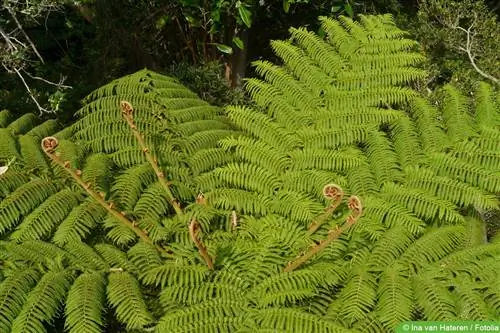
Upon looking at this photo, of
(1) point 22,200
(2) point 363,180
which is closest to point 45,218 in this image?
(1) point 22,200

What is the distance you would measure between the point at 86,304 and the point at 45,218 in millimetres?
508

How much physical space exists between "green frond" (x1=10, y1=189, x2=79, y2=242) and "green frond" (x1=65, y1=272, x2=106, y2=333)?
0.31 m

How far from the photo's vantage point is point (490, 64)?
5.34 m

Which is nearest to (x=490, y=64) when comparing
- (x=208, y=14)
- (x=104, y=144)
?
(x=208, y=14)

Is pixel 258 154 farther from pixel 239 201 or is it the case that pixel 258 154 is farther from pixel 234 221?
pixel 234 221

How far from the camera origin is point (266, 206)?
2.87 metres

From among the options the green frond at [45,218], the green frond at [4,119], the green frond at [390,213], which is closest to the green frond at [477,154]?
the green frond at [390,213]

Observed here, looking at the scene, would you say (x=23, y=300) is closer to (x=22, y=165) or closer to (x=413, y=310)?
(x=22, y=165)

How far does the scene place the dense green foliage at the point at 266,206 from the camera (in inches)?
90.3

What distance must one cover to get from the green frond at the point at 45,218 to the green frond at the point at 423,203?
141 cm

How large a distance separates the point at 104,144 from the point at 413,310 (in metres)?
1.64

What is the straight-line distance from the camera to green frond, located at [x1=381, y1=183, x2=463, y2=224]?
2639 millimetres

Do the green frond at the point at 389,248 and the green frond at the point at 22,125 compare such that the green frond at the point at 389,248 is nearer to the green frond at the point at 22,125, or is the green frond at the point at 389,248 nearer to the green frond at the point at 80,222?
the green frond at the point at 80,222

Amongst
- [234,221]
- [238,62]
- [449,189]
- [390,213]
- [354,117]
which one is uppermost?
[354,117]
